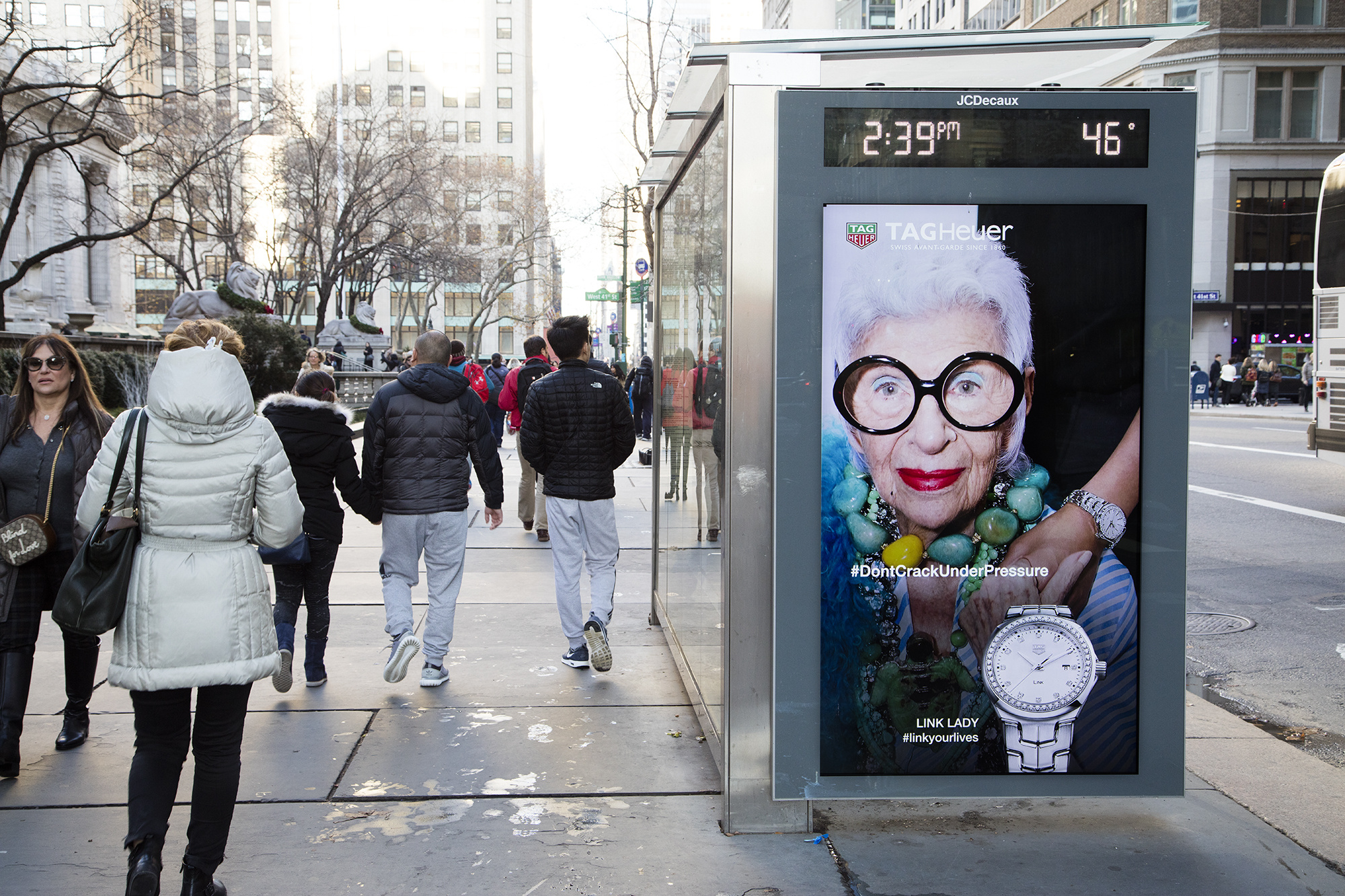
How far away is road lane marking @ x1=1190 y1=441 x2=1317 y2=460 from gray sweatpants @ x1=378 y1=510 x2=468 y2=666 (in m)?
16.7

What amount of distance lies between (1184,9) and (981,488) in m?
47.4

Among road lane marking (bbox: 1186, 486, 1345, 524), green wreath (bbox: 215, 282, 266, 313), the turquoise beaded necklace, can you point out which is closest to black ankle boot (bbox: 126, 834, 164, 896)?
the turquoise beaded necklace

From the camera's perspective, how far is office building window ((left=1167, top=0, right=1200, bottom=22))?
4309cm

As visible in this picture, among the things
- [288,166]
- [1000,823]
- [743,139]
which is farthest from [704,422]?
[288,166]

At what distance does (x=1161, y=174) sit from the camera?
3873 mm

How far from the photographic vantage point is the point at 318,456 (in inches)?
231

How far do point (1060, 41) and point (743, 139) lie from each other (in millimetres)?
1158

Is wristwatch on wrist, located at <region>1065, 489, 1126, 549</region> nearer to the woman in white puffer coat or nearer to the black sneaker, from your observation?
the woman in white puffer coat

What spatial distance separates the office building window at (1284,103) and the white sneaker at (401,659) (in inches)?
1861

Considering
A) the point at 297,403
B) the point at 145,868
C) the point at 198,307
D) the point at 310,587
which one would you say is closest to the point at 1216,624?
the point at 310,587

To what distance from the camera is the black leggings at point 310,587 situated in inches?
232

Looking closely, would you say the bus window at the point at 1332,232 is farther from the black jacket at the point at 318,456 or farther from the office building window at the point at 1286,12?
the office building window at the point at 1286,12

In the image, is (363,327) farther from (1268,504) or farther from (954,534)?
(954,534)

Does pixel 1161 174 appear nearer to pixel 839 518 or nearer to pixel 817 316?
pixel 817 316
